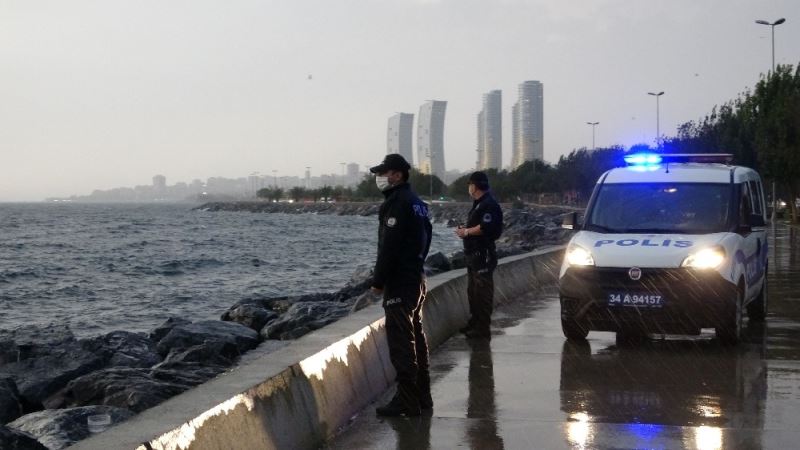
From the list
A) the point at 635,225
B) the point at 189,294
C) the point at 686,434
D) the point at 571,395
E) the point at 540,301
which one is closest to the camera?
the point at 686,434

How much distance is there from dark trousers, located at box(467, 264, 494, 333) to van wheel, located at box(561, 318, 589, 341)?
0.81 m

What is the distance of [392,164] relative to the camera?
7277 millimetres

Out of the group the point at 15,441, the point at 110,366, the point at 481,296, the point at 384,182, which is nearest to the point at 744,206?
the point at 481,296

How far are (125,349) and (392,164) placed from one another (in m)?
10.9

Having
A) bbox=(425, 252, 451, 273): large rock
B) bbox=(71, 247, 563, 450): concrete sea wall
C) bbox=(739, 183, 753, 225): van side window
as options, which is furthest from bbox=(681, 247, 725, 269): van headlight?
bbox=(425, 252, 451, 273): large rock

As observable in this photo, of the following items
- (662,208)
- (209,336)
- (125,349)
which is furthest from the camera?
(125,349)

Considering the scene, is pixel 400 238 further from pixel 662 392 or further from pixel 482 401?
pixel 662 392

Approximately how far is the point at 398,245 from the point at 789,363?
15.1 ft

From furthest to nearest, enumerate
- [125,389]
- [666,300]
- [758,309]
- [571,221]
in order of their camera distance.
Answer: [758,309] → [571,221] → [125,389] → [666,300]

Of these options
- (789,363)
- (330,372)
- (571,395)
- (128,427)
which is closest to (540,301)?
(789,363)

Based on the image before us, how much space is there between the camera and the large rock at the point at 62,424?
846 cm

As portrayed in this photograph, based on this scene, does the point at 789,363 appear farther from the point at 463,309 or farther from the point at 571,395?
the point at 463,309

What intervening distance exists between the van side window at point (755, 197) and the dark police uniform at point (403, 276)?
621 centimetres

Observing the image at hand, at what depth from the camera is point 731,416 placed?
24.3ft
